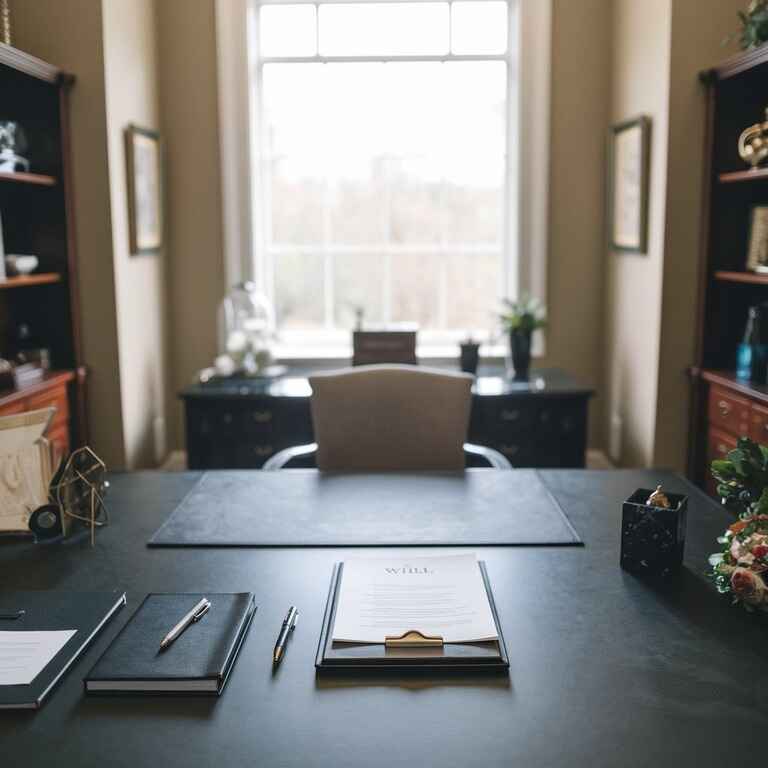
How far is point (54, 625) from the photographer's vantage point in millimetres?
1368

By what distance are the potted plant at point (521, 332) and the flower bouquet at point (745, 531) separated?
2560 millimetres

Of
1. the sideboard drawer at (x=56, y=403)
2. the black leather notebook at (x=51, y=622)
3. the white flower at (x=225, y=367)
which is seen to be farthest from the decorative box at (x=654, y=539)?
the white flower at (x=225, y=367)

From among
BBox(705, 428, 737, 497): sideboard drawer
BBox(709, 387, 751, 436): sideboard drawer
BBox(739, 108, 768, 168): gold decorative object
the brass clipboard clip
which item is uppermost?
Answer: BBox(739, 108, 768, 168): gold decorative object

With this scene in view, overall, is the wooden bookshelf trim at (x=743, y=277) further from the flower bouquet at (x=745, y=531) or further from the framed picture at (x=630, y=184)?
the flower bouquet at (x=745, y=531)

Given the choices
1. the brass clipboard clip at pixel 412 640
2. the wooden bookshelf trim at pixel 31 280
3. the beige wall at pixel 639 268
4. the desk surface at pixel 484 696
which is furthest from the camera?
the beige wall at pixel 639 268

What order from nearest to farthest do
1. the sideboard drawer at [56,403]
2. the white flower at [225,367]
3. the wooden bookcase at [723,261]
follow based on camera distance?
the sideboard drawer at [56,403], the wooden bookcase at [723,261], the white flower at [225,367]

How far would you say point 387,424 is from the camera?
256 centimetres

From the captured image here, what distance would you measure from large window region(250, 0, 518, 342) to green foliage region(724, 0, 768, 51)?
1453 mm

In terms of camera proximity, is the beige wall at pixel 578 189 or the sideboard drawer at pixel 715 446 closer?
the sideboard drawer at pixel 715 446

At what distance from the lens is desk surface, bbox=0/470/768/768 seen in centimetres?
105

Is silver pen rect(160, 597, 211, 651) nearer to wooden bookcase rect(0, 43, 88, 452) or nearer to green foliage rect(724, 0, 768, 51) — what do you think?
wooden bookcase rect(0, 43, 88, 452)

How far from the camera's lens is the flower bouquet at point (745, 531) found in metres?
1.38

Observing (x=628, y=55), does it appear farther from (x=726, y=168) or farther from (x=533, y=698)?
(x=533, y=698)

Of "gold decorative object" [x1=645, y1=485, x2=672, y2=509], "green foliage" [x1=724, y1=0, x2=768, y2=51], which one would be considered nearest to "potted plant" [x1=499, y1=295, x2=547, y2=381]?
"green foliage" [x1=724, y1=0, x2=768, y2=51]
